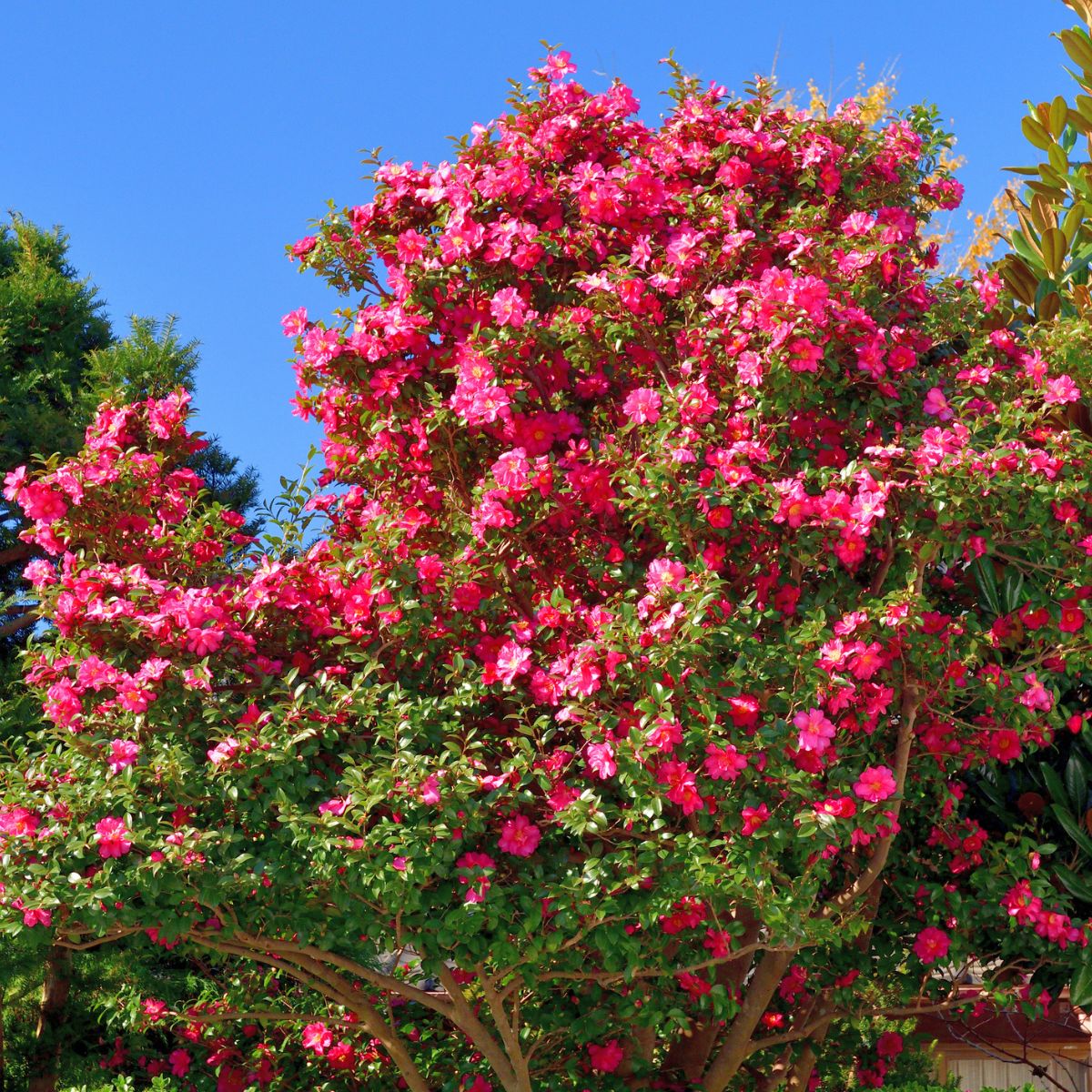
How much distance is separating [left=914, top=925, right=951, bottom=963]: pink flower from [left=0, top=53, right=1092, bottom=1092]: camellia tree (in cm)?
2

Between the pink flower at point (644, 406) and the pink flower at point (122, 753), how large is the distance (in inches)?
86.0

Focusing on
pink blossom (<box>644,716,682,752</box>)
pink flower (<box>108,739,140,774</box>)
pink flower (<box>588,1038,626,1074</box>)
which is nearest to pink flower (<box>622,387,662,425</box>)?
pink blossom (<box>644,716,682,752</box>)

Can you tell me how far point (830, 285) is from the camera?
4.74 meters

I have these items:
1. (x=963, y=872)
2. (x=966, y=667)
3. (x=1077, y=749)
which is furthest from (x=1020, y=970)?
(x=966, y=667)

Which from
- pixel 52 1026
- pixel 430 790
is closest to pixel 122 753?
pixel 430 790

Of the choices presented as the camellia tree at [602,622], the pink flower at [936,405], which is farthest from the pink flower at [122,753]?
the pink flower at [936,405]

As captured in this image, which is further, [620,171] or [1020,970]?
[1020,970]

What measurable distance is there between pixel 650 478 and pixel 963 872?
2.62 meters

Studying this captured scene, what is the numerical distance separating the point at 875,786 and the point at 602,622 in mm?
1168

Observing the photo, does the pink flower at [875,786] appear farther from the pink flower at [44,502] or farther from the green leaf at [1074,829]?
the pink flower at [44,502]

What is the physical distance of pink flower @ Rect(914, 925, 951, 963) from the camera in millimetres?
5480

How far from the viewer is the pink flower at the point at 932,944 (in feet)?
18.0

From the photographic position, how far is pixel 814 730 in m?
4.25

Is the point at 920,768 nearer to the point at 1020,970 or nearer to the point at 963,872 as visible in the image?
the point at 963,872
